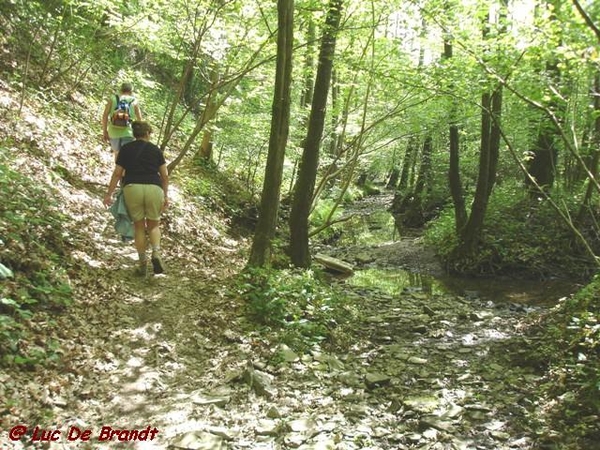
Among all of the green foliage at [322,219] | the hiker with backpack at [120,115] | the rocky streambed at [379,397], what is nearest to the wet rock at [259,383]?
the rocky streambed at [379,397]

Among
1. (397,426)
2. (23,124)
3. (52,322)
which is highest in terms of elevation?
(23,124)

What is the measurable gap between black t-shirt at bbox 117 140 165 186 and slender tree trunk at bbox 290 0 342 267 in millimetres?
3581

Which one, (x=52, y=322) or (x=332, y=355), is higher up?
(x=52, y=322)

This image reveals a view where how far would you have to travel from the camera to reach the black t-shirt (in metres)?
6.48

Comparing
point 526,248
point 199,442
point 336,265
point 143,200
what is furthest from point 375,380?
point 526,248

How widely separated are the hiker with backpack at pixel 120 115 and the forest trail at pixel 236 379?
151 cm

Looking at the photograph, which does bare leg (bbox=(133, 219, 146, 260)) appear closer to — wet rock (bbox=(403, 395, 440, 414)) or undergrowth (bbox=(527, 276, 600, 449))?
wet rock (bbox=(403, 395, 440, 414))

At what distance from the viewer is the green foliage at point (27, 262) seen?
420cm

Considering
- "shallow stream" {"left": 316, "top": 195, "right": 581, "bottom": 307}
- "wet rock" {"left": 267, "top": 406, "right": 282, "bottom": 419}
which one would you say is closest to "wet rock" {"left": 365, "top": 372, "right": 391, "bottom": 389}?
"wet rock" {"left": 267, "top": 406, "right": 282, "bottom": 419}

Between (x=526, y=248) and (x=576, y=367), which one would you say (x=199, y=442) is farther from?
(x=526, y=248)

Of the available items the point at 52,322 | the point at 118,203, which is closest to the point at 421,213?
the point at 118,203

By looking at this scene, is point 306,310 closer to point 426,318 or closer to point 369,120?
point 426,318

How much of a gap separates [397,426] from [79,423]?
9.59ft

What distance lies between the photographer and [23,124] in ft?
28.7
